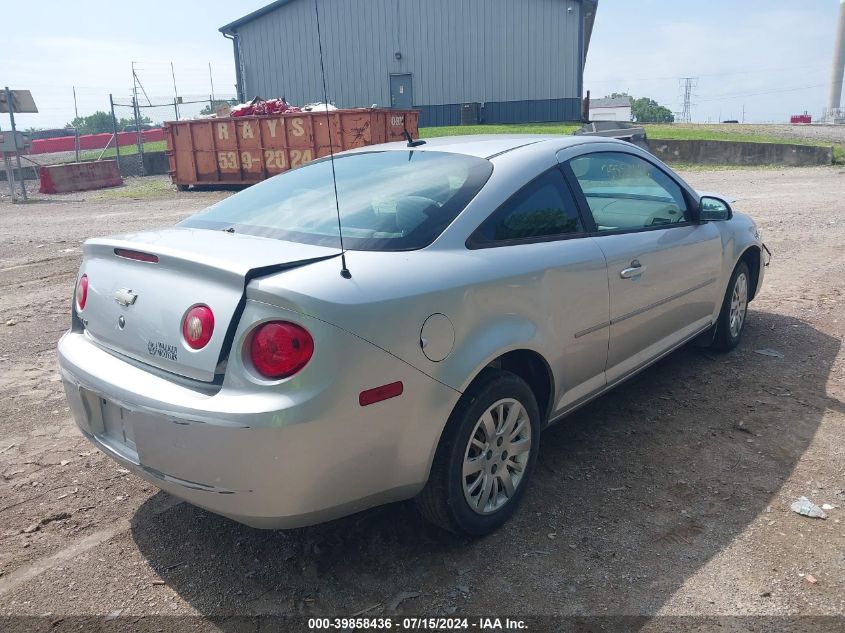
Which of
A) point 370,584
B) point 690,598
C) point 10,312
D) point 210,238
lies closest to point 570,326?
point 690,598

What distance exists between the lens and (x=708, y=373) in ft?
15.7

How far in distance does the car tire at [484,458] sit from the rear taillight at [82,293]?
5.43 ft

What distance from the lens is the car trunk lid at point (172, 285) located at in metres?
2.41

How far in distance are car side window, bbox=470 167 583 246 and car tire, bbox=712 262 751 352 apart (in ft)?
6.60

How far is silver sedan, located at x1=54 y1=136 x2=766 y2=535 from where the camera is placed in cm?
231

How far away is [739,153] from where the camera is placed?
2170 cm

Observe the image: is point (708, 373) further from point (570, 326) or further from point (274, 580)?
point (274, 580)

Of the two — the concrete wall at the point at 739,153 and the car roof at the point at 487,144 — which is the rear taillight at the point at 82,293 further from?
the concrete wall at the point at 739,153

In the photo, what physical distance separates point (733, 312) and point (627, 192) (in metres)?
1.35

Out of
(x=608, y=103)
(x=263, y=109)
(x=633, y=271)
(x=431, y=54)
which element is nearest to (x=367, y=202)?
(x=633, y=271)

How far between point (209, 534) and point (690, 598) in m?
1.95

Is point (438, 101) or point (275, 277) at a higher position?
point (438, 101)

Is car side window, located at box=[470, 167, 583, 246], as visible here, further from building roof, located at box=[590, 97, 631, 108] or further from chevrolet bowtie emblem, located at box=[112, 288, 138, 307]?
building roof, located at box=[590, 97, 631, 108]

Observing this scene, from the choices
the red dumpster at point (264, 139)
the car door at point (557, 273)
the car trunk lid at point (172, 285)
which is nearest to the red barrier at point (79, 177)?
the red dumpster at point (264, 139)
